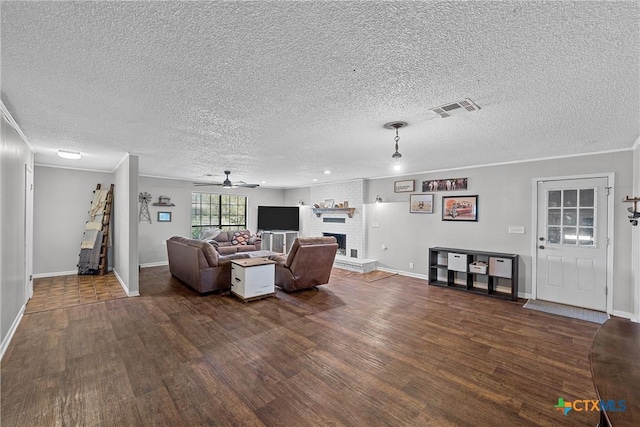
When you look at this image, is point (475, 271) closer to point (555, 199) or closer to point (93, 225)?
point (555, 199)

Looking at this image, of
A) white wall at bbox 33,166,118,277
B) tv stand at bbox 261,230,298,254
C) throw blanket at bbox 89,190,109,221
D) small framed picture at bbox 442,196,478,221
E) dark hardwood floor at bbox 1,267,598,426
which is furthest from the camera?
tv stand at bbox 261,230,298,254

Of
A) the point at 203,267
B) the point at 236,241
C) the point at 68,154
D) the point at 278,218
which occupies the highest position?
the point at 68,154

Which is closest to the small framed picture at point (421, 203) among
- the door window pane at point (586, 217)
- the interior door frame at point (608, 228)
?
the interior door frame at point (608, 228)

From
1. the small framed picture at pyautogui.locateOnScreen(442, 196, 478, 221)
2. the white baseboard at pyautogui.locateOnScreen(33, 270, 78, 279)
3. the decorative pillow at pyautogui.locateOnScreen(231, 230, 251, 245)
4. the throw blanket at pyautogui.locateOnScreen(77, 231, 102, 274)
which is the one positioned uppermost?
the small framed picture at pyautogui.locateOnScreen(442, 196, 478, 221)

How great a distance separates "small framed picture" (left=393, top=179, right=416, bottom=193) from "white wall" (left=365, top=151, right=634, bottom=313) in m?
0.11

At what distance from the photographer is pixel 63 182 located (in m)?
5.93

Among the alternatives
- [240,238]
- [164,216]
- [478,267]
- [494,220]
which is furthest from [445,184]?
[164,216]

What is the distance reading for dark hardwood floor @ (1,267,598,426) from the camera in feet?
6.41

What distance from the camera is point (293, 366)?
8.38ft

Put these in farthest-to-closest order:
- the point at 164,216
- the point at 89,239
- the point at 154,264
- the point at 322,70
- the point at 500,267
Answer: the point at 164,216, the point at 154,264, the point at 89,239, the point at 500,267, the point at 322,70

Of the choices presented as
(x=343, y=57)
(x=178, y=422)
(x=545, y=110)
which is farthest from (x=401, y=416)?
(x=545, y=110)

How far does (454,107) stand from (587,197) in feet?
11.7

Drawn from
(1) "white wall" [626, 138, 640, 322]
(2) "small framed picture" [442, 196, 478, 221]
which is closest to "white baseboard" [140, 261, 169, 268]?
(2) "small framed picture" [442, 196, 478, 221]

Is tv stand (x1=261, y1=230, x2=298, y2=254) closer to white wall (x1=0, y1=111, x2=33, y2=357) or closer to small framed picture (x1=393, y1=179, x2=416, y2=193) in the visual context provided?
small framed picture (x1=393, y1=179, x2=416, y2=193)
